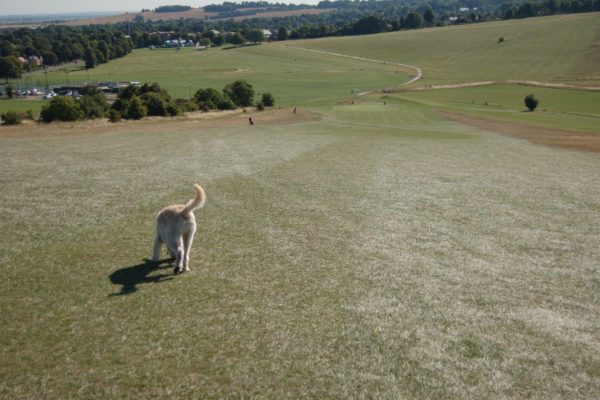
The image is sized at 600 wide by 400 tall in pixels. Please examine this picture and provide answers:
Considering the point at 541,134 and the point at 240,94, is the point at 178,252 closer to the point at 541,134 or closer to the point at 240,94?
the point at 541,134

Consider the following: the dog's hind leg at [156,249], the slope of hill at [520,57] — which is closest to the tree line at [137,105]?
the dog's hind leg at [156,249]

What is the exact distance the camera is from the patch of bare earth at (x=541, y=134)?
49219 mm

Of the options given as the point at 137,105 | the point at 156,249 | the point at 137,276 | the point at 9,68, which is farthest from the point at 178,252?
the point at 9,68

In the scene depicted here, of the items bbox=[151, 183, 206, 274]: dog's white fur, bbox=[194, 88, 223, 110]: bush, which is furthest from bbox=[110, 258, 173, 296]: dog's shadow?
bbox=[194, 88, 223, 110]: bush

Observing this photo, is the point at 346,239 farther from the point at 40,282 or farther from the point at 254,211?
the point at 40,282

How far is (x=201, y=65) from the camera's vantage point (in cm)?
18650

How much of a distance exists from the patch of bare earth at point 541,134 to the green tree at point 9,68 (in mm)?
153870

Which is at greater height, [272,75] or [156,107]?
[272,75]

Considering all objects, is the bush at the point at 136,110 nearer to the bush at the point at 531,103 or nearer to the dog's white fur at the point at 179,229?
the dog's white fur at the point at 179,229

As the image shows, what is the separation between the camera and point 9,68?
538 feet

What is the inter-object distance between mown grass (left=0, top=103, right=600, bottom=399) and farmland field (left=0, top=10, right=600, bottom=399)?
7 cm

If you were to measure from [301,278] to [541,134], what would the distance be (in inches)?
1993

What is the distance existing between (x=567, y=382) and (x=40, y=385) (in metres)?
11.6

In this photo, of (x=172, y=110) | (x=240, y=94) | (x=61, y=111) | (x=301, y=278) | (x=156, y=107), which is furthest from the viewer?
(x=240, y=94)
